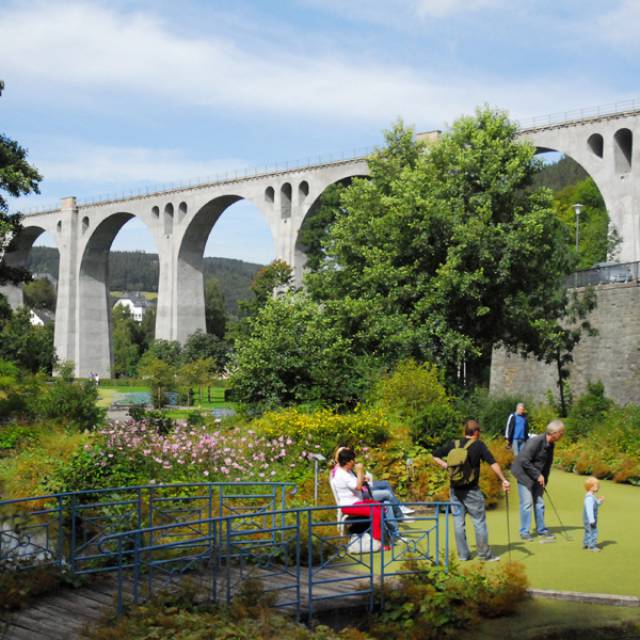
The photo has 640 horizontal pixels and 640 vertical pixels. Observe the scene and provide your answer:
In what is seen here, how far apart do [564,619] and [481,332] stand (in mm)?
15958

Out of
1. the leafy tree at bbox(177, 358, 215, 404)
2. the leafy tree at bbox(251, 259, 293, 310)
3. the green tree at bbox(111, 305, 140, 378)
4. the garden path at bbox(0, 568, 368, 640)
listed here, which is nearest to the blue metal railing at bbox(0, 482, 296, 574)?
the garden path at bbox(0, 568, 368, 640)

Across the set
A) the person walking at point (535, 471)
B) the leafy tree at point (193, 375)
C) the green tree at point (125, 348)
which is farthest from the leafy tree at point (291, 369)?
the green tree at point (125, 348)

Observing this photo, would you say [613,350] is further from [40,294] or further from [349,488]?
[40,294]

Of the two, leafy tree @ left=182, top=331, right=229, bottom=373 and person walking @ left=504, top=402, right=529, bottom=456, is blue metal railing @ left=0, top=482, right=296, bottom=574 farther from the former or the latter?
leafy tree @ left=182, top=331, right=229, bottom=373

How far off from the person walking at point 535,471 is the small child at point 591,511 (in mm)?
532

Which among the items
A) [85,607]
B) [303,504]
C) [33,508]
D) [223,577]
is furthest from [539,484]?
[33,508]

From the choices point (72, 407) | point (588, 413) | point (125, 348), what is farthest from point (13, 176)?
point (125, 348)

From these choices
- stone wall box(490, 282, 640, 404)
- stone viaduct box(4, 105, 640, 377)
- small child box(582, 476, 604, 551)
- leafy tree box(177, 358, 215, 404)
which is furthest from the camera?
leafy tree box(177, 358, 215, 404)

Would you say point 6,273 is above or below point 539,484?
above

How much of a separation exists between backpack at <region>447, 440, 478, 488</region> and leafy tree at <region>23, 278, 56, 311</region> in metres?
110

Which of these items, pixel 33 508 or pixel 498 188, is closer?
pixel 33 508

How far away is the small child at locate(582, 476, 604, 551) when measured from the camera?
10109mm

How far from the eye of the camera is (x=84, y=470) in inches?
492

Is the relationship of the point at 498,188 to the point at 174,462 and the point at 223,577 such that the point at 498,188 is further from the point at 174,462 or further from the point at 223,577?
the point at 223,577
